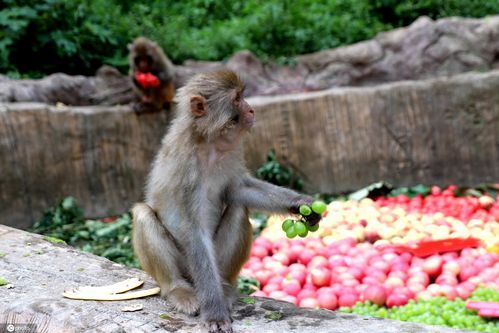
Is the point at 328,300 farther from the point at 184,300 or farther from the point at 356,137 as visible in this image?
the point at 356,137

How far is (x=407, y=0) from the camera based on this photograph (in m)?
13.2

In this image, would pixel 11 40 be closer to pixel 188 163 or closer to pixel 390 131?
pixel 390 131

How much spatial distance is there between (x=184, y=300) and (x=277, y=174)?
4749 millimetres


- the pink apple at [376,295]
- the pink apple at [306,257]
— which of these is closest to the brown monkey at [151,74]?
the pink apple at [306,257]

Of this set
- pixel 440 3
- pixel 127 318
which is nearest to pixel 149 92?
pixel 127 318

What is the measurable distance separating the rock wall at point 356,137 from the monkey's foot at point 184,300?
454 cm

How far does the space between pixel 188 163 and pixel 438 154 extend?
541 centimetres

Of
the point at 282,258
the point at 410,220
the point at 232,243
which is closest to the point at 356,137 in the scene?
the point at 410,220

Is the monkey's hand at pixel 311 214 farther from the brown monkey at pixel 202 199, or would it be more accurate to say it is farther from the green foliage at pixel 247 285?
the green foliage at pixel 247 285

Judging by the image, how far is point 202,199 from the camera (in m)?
4.48

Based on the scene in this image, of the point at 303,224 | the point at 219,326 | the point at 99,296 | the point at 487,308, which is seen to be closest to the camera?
the point at 219,326

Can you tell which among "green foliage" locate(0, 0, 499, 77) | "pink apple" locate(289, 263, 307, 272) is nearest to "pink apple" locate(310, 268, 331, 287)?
"pink apple" locate(289, 263, 307, 272)

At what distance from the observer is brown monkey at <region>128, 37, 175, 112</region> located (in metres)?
9.24

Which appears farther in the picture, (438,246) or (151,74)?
(151,74)
